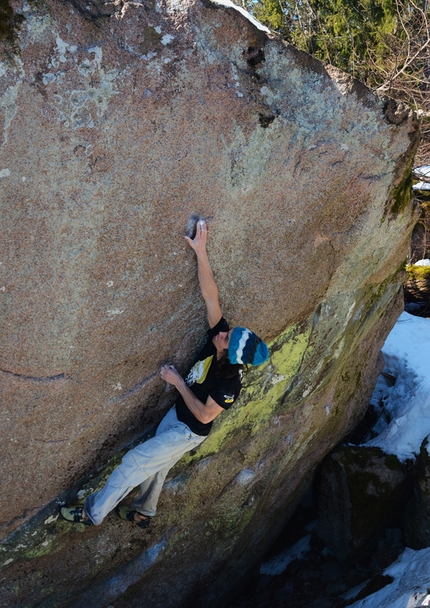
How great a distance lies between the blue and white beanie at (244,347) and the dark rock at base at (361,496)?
92.3 inches

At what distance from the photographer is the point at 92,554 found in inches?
148

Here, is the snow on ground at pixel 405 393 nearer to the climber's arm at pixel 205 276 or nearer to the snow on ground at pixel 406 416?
the snow on ground at pixel 406 416

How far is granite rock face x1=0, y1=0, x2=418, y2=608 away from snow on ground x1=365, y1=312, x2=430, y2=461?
138cm

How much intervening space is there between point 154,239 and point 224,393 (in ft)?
2.98

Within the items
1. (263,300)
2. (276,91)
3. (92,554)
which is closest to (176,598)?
(92,554)

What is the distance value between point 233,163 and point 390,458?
306 cm

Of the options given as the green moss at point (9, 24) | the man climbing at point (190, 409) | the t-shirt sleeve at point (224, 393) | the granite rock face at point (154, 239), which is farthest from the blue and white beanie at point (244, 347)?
the green moss at point (9, 24)

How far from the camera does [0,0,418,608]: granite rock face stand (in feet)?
8.96

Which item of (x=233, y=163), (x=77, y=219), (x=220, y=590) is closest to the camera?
(x=77, y=219)

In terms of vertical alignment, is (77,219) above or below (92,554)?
above

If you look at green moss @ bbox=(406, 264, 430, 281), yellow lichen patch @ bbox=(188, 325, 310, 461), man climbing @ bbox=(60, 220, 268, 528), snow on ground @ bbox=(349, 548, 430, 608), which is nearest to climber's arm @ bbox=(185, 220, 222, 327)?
man climbing @ bbox=(60, 220, 268, 528)

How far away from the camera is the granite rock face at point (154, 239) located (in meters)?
2.73

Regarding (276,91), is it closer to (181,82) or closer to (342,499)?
(181,82)

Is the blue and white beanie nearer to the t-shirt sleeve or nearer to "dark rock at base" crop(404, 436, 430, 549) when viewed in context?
the t-shirt sleeve
